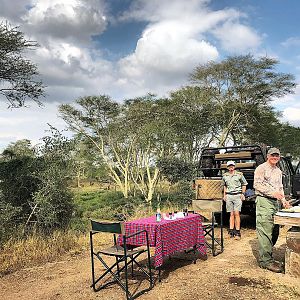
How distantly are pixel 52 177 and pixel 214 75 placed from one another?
16103 millimetres

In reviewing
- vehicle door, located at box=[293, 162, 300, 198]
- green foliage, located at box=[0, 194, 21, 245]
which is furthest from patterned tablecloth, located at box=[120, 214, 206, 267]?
vehicle door, located at box=[293, 162, 300, 198]

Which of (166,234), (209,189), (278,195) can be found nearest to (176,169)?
(209,189)

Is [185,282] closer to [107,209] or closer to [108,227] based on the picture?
[108,227]

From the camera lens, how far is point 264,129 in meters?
26.5

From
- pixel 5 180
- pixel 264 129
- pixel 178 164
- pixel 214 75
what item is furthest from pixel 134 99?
pixel 5 180

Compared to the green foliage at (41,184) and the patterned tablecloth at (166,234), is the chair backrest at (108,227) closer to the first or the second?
the patterned tablecloth at (166,234)

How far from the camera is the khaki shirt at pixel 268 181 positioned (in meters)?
5.57

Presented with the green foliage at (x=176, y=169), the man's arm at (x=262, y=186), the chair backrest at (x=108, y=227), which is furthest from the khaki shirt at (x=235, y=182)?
the green foliage at (x=176, y=169)

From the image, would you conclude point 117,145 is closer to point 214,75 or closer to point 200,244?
point 214,75

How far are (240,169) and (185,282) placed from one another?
16.0 feet

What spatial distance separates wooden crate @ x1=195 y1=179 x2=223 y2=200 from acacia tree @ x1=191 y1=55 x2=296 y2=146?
14.9 meters

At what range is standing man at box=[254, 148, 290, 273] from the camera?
5551 millimetres

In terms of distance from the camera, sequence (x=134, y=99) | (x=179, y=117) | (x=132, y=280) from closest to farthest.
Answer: (x=132, y=280)
(x=179, y=117)
(x=134, y=99)

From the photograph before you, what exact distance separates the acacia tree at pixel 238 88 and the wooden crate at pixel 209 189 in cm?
1489
